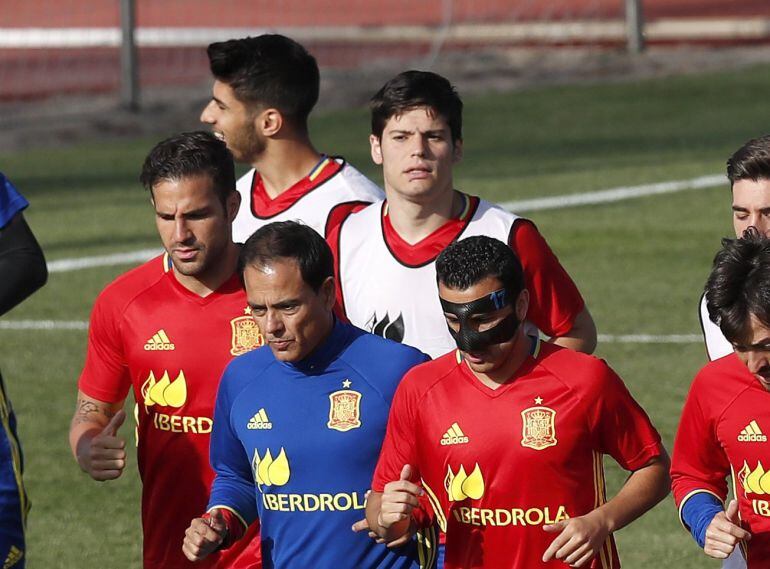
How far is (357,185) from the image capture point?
816cm

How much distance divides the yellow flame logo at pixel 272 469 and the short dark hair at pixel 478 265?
86 cm

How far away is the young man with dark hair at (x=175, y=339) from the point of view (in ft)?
21.6

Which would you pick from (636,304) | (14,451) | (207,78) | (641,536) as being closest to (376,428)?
(14,451)

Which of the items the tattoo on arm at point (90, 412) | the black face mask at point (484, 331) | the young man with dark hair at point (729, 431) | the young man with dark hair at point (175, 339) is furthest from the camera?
the tattoo on arm at point (90, 412)

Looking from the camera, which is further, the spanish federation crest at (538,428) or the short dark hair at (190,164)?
the short dark hair at (190,164)

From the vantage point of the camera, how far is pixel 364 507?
20.1 ft

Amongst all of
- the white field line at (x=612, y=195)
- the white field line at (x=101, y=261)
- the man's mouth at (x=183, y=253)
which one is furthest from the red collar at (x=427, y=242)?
the white field line at (x=612, y=195)

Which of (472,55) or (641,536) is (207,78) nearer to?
(472,55)

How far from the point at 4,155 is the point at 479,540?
→ 18643mm

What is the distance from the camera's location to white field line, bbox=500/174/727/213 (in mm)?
18938

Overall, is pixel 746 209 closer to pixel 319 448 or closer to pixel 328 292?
pixel 328 292

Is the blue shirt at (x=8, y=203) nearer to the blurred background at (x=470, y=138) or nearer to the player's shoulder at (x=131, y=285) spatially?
the player's shoulder at (x=131, y=285)

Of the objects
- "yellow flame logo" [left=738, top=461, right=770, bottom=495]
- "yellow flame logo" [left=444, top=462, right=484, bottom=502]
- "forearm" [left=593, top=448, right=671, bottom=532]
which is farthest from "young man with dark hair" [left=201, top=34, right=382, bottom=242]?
"yellow flame logo" [left=738, top=461, right=770, bottom=495]

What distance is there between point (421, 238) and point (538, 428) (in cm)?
151
